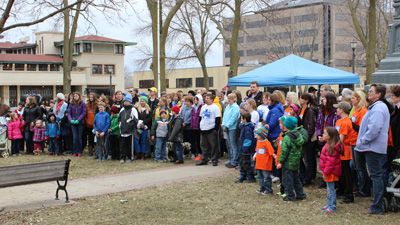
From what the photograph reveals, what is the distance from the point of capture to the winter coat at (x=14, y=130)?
1588cm

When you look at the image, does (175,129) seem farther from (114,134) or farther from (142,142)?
(114,134)

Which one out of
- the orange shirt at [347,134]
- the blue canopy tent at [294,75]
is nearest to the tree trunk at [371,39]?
the blue canopy tent at [294,75]

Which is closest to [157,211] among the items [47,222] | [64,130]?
[47,222]

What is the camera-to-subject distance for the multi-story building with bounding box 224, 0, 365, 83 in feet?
190

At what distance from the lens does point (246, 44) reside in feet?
307

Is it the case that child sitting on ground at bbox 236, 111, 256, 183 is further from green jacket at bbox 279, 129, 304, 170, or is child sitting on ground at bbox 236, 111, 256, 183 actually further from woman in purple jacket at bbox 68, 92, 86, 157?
woman in purple jacket at bbox 68, 92, 86, 157

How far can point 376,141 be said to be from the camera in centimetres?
758

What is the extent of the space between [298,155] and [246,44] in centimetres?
8623

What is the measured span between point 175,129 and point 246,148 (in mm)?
3475

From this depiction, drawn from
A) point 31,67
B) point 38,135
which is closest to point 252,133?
point 38,135

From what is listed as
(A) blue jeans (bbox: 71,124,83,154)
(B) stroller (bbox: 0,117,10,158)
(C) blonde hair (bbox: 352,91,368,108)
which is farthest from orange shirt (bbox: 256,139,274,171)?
(B) stroller (bbox: 0,117,10,158)

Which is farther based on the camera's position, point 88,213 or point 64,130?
point 64,130

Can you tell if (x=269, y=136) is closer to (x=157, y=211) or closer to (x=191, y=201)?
(x=191, y=201)

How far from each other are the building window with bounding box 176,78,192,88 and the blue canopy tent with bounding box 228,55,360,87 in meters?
68.8
